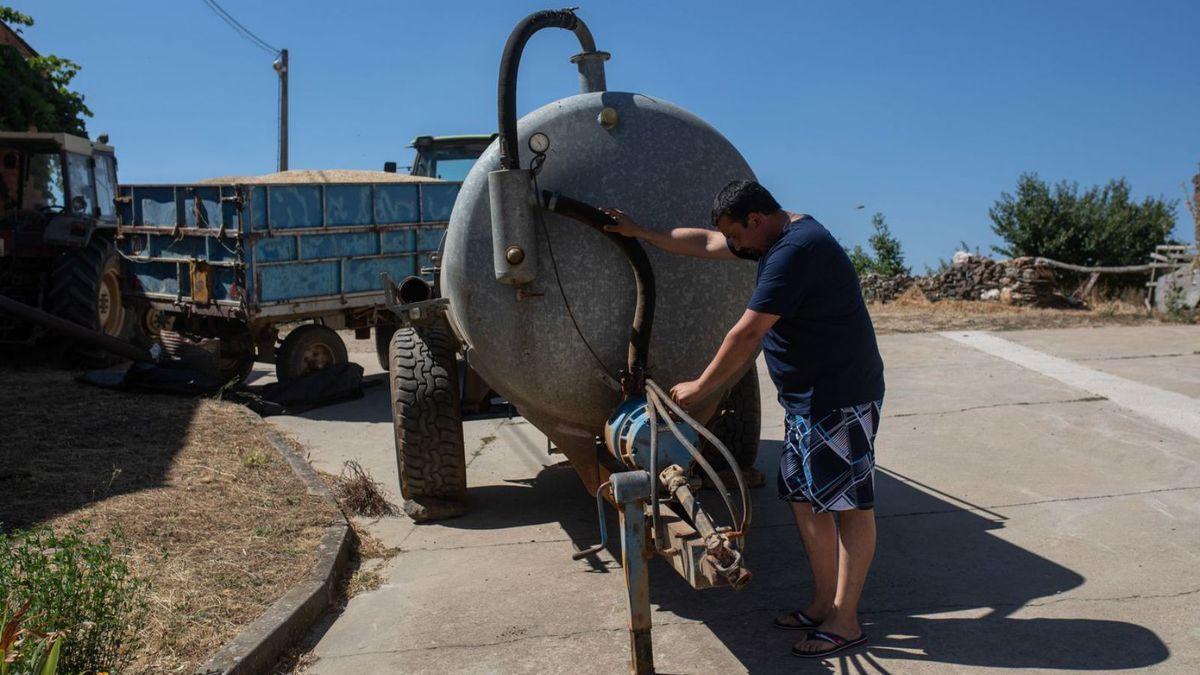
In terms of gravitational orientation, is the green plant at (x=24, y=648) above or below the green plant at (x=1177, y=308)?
below

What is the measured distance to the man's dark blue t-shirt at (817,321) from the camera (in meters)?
3.75

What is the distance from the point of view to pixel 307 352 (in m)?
10.2

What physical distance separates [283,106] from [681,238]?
69.9 feet

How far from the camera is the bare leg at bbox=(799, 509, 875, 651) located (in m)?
3.83

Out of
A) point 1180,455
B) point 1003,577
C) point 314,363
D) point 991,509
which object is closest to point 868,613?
point 1003,577

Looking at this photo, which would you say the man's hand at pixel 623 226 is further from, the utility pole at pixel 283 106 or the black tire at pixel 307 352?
the utility pole at pixel 283 106

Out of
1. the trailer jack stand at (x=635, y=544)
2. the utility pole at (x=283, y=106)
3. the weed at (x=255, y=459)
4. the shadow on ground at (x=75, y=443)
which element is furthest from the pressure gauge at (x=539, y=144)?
the utility pole at (x=283, y=106)

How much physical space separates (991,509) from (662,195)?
267cm

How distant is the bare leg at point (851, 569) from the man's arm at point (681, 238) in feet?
4.09

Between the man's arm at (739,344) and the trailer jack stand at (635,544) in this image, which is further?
the man's arm at (739,344)

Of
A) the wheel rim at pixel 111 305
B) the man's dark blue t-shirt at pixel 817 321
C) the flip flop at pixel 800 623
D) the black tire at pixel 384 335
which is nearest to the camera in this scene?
the man's dark blue t-shirt at pixel 817 321

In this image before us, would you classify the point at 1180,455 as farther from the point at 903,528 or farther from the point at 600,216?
the point at 600,216

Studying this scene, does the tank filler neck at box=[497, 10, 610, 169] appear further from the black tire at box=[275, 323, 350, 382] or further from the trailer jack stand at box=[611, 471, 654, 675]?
the black tire at box=[275, 323, 350, 382]

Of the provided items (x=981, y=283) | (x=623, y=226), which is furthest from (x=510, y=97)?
(x=981, y=283)
